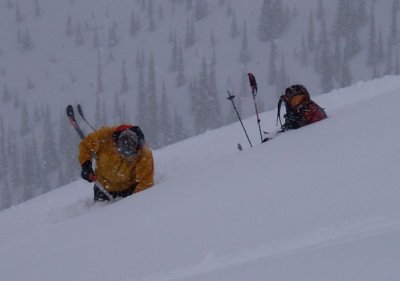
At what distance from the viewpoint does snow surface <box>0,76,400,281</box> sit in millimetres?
2350

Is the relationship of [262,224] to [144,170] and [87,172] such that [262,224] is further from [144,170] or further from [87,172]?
[87,172]

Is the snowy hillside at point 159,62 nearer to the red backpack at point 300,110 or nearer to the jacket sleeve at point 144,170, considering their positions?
the red backpack at point 300,110

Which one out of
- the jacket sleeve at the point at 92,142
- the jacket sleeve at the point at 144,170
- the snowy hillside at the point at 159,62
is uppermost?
the jacket sleeve at the point at 92,142

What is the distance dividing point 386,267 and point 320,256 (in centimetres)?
36

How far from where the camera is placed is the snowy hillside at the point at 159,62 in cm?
5450

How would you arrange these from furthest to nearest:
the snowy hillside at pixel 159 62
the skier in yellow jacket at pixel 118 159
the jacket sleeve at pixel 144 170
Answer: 1. the snowy hillside at pixel 159 62
2. the jacket sleeve at pixel 144 170
3. the skier in yellow jacket at pixel 118 159

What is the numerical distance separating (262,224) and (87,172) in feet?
11.9

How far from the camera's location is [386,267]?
1.99 meters

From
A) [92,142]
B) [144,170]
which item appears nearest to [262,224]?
[144,170]

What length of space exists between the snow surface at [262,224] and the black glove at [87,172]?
1.55m

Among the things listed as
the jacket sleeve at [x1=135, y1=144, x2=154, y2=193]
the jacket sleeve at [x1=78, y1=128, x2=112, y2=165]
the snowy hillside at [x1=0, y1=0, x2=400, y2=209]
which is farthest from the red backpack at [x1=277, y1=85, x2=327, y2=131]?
the snowy hillside at [x1=0, y1=0, x2=400, y2=209]

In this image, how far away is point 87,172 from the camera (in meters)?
6.18

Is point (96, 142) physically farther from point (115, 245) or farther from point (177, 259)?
point (177, 259)

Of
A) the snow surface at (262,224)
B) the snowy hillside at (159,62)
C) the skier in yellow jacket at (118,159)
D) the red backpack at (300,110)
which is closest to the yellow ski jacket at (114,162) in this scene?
the skier in yellow jacket at (118,159)
